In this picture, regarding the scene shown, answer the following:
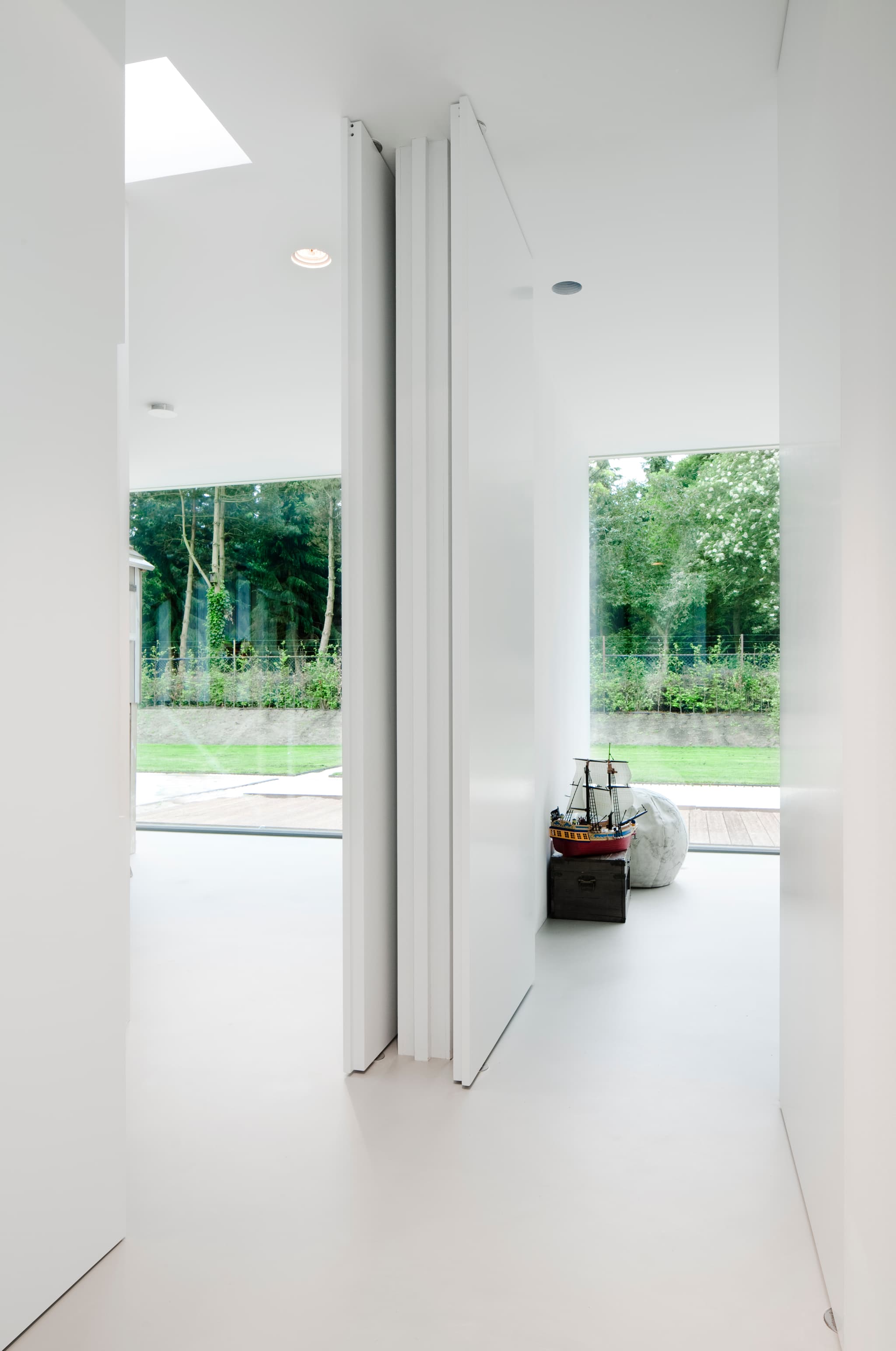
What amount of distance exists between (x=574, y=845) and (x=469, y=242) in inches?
104

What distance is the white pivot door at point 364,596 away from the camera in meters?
2.38

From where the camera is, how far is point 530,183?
2652 millimetres

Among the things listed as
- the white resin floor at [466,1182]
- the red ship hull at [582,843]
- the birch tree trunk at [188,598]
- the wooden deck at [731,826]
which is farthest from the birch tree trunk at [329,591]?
the white resin floor at [466,1182]

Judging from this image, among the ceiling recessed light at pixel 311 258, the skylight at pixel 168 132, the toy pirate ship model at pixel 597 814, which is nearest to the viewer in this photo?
the skylight at pixel 168 132

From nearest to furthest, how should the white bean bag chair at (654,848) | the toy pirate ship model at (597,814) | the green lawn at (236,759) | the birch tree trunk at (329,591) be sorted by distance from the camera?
the toy pirate ship model at (597,814), the white bean bag chair at (654,848), the birch tree trunk at (329,591), the green lawn at (236,759)

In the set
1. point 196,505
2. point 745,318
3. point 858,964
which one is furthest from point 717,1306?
point 196,505

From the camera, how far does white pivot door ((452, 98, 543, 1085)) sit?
7.63 feet

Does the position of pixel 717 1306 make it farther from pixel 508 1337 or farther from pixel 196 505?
pixel 196 505

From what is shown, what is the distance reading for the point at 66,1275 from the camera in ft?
5.05

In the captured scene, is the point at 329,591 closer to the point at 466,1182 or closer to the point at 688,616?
the point at 688,616

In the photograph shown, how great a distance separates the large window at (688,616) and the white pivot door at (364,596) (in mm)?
3165

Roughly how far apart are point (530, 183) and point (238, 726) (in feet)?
13.4

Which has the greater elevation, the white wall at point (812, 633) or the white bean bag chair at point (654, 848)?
the white wall at point (812, 633)

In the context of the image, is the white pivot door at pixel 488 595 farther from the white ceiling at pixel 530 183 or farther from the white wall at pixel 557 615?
the white wall at pixel 557 615
